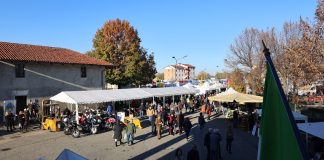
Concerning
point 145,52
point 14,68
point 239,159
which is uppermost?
point 145,52

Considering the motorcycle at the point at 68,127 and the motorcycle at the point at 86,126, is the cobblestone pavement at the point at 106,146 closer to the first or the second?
the motorcycle at the point at 68,127

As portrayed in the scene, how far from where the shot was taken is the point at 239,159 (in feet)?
51.0

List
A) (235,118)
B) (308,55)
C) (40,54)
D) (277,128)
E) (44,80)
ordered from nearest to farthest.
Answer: (277,128)
(308,55)
(235,118)
(44,80)
(40,54)

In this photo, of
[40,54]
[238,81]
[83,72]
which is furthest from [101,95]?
[238,81]

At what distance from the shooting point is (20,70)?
94.1 ft

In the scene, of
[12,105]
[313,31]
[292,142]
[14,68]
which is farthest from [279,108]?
[14,68]

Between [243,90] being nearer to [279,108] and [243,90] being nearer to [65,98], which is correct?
[65,98]

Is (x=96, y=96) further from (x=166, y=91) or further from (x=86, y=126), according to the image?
(x=166, y=91)

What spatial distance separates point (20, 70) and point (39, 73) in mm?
1656

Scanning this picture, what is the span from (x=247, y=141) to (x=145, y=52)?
3415cm

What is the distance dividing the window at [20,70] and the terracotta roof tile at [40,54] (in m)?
0.63

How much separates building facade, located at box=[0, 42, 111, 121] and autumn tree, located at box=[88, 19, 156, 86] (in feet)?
34.9

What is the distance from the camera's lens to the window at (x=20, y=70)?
28.4m

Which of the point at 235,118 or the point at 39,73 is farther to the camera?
the point at 39,73
